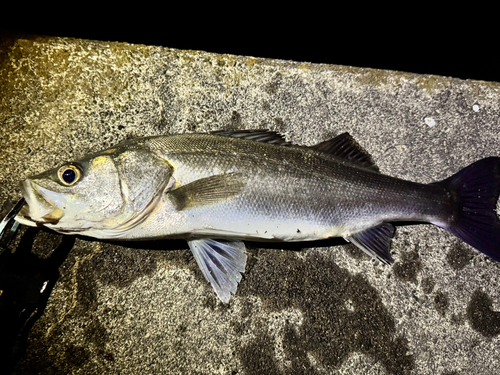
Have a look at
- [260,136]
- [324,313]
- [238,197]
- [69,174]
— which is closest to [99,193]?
[69,174]

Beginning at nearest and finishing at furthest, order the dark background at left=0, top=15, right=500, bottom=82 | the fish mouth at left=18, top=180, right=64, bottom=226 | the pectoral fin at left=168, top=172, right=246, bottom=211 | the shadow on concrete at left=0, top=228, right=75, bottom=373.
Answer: the fish mouth at left=18, top=180, right=64, bottom=226 → the pectoral fin at left=168, top=172, right=246, bottom=211 → the shadow on concrete at left=0, top=228, right=75, bottom=373 → the dark background at left=0, top=15, right=500, bottom=82

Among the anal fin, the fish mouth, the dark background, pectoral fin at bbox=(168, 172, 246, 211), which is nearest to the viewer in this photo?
the fish mouth

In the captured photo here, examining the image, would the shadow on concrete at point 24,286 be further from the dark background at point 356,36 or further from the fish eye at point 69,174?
the dark background at point 356,36

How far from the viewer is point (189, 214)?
1.96 meters

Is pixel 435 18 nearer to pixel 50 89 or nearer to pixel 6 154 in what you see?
pixel 50 89

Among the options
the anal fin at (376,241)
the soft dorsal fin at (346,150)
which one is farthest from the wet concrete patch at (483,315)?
the soft dorsal fin at (346,150)

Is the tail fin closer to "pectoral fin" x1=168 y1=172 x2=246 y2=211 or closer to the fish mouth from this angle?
"pectoral fin" x1=168 y1=172 x2=246 y2=211

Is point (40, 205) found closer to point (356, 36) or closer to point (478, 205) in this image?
point (478, 205)

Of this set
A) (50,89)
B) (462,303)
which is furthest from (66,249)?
(462,303)

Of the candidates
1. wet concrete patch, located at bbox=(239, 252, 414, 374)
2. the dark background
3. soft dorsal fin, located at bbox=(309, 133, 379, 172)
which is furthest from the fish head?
the dark background

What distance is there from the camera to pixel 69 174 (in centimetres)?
187

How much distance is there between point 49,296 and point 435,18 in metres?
5.09

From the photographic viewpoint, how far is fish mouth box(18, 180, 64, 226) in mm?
1824

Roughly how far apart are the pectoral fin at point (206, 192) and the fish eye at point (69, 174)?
55 cm
